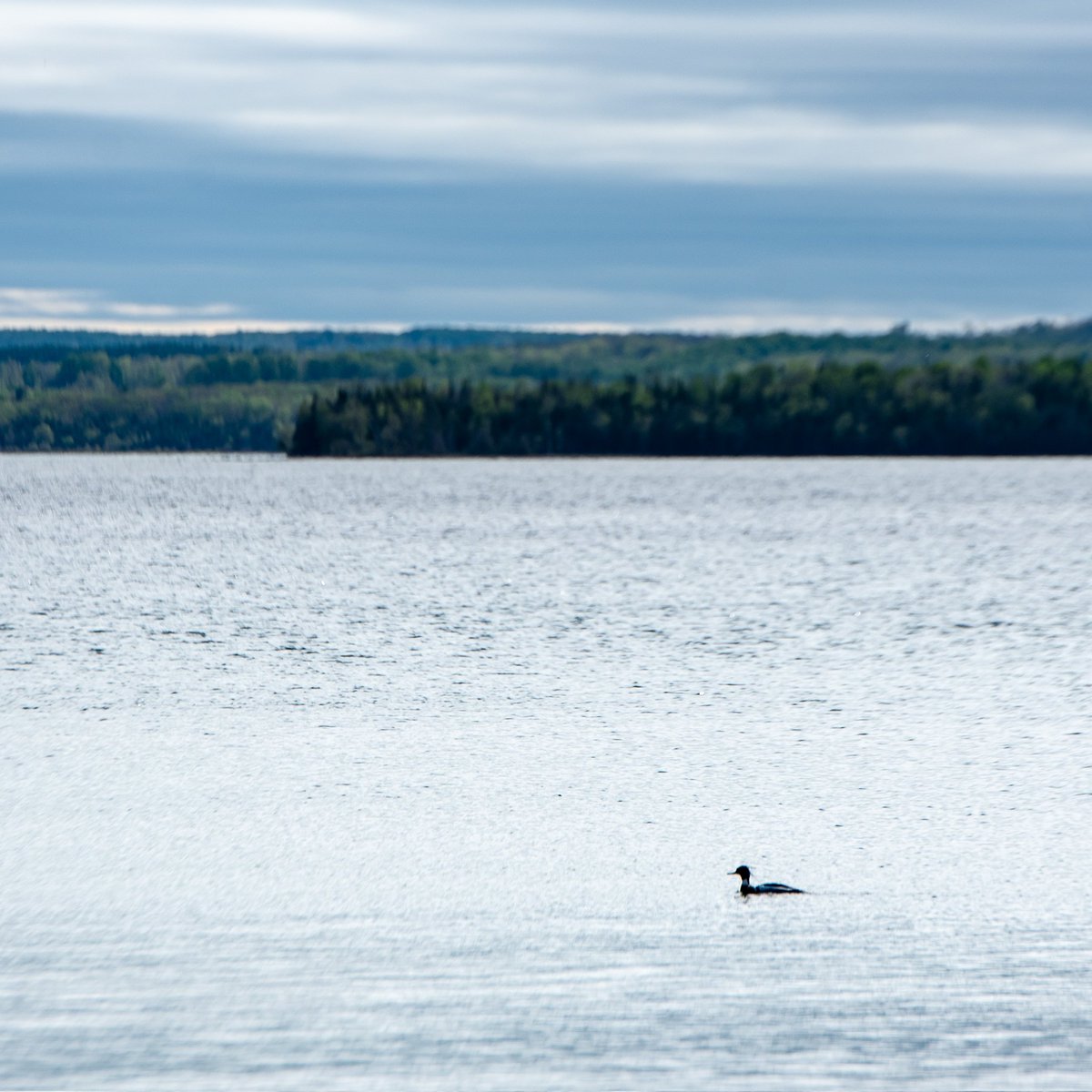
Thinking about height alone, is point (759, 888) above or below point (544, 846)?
above

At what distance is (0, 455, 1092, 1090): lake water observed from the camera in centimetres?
977

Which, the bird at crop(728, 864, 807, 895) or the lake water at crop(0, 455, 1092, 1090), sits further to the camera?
the bird at crop(728, 864, 807, 895)

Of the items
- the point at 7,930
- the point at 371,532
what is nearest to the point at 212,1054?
the point at 7,930

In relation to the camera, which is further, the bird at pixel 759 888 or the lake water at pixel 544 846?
the bird at pixel 759 888

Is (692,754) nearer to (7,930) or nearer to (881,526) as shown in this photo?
(7,930)

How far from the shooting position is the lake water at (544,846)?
9.77 m

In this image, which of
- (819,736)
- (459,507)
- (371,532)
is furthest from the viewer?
(459,507)

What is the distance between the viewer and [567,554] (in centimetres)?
6438

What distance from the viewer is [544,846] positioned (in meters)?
15.0

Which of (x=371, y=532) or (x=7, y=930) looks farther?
(x=371, y=532)

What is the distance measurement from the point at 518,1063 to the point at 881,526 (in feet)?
268

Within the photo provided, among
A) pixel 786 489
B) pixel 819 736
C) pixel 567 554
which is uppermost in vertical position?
pixel 819 736

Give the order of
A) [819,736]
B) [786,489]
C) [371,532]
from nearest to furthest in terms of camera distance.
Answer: [819,736]
[371,532]
[786,489]

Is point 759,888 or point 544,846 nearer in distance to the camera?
point 759,888
